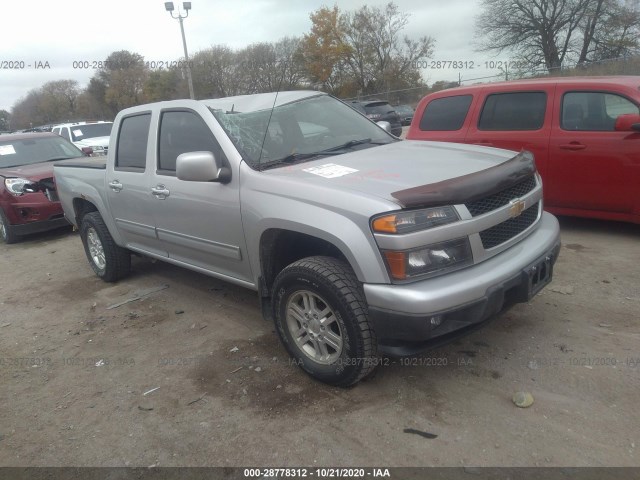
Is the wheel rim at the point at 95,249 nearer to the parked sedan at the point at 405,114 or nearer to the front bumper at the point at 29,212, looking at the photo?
the front bumper at the point at 29,212

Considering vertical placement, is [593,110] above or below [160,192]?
above

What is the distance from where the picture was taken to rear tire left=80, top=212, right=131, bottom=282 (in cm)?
534

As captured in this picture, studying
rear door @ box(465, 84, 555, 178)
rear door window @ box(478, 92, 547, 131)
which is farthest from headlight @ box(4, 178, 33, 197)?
rear door window @ box(478, 92, 547, 131)

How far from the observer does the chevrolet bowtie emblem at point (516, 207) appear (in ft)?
9.86

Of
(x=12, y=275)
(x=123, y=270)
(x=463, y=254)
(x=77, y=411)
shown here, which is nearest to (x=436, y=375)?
(x=463, y=254)

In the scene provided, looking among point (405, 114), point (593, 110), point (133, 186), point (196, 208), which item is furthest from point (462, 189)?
point (405, 114)

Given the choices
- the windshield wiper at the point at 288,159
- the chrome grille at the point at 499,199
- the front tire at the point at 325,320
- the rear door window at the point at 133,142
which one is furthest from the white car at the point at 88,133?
the chrome grille at the point at 499,199

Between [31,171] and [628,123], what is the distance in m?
8.09

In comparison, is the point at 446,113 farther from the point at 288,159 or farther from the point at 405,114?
the point at 405,114

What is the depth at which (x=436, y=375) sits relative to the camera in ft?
10.3

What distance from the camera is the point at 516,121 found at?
18.8ft

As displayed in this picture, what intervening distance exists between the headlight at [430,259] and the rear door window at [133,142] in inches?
110

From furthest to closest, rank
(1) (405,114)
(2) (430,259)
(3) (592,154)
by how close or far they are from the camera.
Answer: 1. (1) (405,114)
2. (3) (592,154)
3. (2) (430,259)

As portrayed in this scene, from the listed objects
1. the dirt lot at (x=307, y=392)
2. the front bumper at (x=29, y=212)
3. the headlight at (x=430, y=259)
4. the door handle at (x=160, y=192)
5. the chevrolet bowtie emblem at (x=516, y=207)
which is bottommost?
the dirt lot at (x=307, y=392)
